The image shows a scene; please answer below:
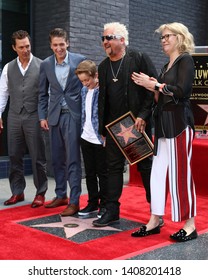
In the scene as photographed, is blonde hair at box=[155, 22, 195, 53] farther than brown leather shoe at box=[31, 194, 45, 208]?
No

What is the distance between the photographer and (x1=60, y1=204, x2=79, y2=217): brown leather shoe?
406cm

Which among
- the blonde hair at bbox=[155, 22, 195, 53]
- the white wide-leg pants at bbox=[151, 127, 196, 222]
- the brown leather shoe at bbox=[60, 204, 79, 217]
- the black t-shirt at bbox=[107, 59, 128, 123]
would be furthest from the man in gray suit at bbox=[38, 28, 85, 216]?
the blonde hair at bbox=[155, 22, 195, 53]

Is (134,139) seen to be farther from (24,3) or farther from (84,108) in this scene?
(24,3)

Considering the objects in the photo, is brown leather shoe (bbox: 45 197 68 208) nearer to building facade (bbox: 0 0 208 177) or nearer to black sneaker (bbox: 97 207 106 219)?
black sneaker (bbox: 97 207 106 219)

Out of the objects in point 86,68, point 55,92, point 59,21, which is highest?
point 59,21

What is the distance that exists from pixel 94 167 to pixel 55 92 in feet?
2.48

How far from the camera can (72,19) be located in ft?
19.5

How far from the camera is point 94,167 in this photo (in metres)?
4.04

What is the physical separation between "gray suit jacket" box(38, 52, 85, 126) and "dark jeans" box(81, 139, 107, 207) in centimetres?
31

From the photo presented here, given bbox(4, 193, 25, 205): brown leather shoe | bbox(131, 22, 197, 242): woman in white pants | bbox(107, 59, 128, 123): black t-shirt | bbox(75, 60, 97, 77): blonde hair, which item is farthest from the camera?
bbox(4, 193, 25, 205): brown leather shoe

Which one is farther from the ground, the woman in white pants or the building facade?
A: the building facade

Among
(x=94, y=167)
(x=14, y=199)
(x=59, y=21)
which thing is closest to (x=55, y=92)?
(x=94, y=167)

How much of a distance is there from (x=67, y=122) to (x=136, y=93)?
0.81 metres

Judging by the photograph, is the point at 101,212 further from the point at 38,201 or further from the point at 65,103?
the point at 65,103
